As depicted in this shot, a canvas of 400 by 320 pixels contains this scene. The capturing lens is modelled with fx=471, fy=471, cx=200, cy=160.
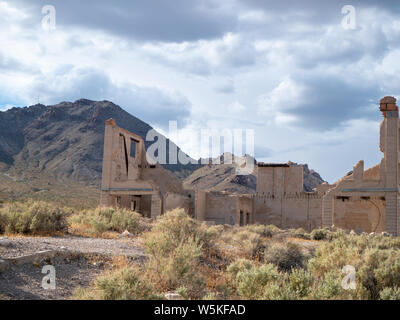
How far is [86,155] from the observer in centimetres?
8181

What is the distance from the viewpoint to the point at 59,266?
10.1 meters

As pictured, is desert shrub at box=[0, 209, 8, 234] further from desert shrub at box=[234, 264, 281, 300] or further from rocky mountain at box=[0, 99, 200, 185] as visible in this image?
rocky mountain at box=[0, 99, 200, 185]

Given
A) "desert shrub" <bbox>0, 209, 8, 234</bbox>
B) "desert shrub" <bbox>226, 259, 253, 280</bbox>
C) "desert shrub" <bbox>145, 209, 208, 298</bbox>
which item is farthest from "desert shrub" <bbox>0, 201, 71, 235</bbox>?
"desert shrub" <bbox>226, 259, 253, 280</bbox>

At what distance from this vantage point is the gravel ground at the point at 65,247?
1032 cm

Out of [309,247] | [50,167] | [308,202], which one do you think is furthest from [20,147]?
[309,247]

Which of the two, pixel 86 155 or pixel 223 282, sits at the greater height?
pixel 86 155

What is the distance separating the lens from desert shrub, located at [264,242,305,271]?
1405 centimetres

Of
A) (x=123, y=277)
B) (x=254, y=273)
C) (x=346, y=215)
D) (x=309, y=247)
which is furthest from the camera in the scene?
(x=346, y=215)

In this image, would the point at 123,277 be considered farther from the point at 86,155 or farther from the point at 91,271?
the point at 86,155

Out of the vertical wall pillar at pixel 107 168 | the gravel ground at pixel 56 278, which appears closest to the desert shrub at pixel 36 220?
the gravel ground at pixel 56 278

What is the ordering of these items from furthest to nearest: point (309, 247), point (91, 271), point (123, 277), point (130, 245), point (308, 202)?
1. point (308, 202)
2. point (309, 247)
3. point (130, 245)
4. point (91, 271)
5. point (123, 277)

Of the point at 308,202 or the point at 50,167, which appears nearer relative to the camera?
the point at 308,202

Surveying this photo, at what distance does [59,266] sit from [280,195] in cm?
2699
